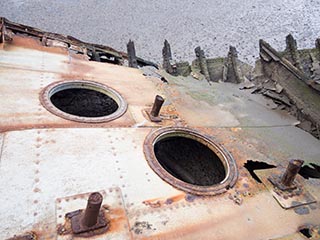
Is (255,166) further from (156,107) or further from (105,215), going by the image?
(105,215)

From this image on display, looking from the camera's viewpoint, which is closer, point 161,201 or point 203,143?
point 161,201

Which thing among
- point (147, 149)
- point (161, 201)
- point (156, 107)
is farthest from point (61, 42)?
point (161, 201)

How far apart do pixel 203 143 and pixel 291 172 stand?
100 centimetres

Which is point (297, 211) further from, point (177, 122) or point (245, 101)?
point (245, 101)

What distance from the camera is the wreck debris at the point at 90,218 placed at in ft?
6.82

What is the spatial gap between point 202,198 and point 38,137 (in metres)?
1.59

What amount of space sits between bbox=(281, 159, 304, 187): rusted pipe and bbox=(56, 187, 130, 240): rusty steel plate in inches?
62.0

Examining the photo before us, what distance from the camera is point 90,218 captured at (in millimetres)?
2172

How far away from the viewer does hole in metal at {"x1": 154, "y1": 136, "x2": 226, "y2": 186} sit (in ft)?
12.2

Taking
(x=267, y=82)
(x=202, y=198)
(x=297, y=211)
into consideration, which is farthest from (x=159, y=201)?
(x=267, y=82)

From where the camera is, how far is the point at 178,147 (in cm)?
425

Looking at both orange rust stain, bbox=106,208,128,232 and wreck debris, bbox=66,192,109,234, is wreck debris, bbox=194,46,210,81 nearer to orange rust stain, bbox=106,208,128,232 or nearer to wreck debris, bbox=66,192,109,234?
orange rust stain, bbox=106,208,128,232

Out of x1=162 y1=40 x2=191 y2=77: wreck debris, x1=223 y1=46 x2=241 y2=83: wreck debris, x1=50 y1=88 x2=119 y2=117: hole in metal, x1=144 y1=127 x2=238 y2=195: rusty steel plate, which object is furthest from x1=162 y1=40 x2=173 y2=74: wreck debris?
x1=144 y1=127 x2=238 y2=195: rusty steel plate

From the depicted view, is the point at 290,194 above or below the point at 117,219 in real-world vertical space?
above
